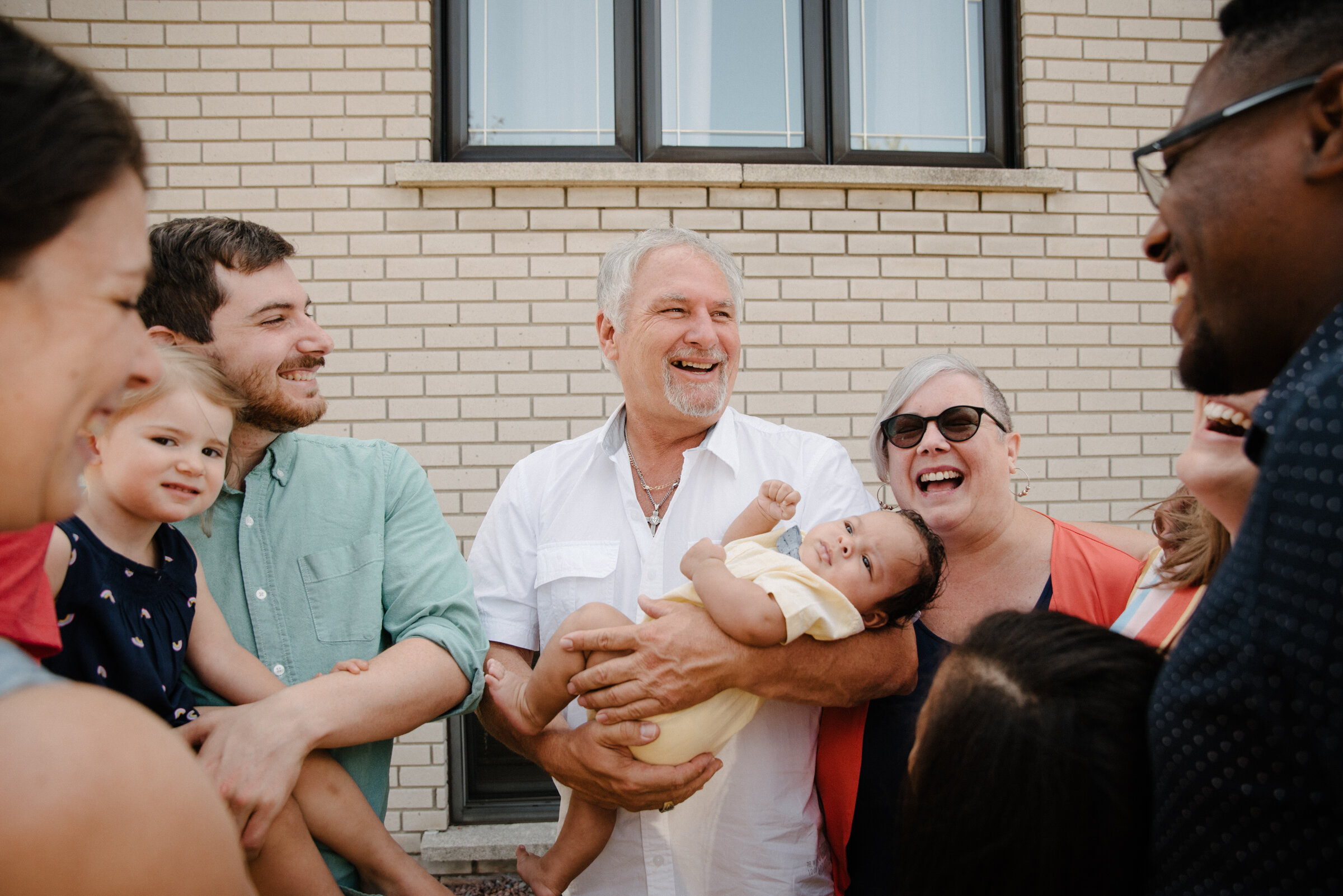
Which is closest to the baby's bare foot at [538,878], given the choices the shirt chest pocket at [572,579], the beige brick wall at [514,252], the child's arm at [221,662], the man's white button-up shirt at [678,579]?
the man's white button-up shirt at [678,579]

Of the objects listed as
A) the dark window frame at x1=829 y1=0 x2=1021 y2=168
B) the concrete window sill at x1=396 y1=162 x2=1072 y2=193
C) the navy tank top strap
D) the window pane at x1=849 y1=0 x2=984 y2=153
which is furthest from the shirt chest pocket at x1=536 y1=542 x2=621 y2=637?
the window pane at x1=849 y1=0 x2=984 y2=153

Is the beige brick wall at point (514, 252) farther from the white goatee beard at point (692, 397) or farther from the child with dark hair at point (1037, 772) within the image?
the child with dark hair at point (1037, 772)

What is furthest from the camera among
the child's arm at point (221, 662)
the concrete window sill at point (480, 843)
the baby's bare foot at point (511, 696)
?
the concrete window sill at point (480, 843)

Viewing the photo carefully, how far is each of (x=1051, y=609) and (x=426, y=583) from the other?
1729 mm

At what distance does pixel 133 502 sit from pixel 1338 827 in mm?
2250

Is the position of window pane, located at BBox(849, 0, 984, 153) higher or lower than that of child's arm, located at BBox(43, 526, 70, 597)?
higher

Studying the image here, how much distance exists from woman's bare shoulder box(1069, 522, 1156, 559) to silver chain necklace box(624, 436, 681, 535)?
135 centimetres

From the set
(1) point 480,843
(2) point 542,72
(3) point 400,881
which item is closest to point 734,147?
(2) point 542,72

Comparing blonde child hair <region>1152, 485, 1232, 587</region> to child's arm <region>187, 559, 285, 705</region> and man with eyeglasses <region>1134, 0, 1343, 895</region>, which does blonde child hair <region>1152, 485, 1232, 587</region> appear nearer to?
man with eyeglasses <region>1134, 0, 1343, 895</region>

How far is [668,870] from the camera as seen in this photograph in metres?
2.17

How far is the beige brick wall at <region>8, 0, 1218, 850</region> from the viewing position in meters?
4.09

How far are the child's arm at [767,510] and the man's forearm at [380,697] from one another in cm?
91

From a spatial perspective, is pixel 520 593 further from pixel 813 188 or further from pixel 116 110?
pixel 813 188

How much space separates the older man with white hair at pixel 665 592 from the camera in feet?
6.50
